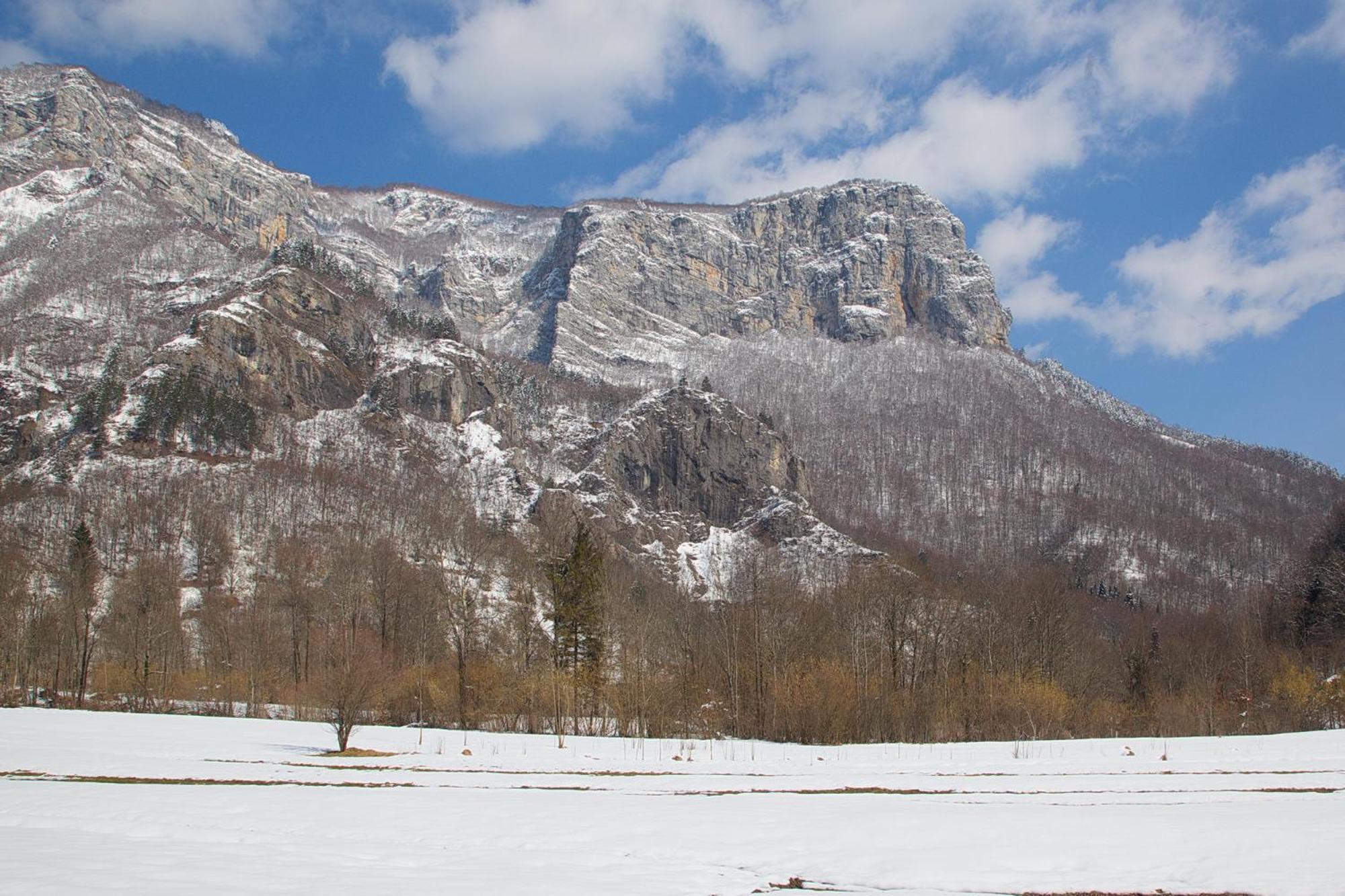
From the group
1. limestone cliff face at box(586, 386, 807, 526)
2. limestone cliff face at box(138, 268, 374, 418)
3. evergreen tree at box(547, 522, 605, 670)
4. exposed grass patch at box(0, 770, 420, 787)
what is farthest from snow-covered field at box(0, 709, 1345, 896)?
limestone cliff face at box(586, 386, 807, 526)

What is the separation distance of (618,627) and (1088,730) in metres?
31.2

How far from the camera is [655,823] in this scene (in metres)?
16.6

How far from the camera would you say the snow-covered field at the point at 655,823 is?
1130cm

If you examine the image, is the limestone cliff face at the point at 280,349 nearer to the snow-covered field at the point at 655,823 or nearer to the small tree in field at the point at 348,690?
the small tree in field at the point at 348,690

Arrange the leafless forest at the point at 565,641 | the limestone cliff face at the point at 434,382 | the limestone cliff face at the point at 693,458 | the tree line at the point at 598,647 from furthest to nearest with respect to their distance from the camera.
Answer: the limestone cliff face at the point at 693,458 → the limestone cliff face at the point at 434,382 → the leafless forest at the point at 565,641 → the tree line at the point at 598,647

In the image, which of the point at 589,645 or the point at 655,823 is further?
the point at 589,645

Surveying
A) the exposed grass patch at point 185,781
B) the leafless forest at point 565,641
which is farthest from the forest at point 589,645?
the exposed grass patch at point 185,781

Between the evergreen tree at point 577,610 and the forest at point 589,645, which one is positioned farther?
the evergreen tree at point 577,610

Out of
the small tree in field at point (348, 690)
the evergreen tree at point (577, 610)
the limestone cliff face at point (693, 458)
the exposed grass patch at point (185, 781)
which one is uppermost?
the limestone cliff face at point (693, 458)

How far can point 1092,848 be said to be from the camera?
13.1 m

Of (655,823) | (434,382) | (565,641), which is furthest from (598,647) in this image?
(434,382)

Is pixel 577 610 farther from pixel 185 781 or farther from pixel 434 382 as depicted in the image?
pixel 434 382

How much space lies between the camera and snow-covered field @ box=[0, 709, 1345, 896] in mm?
11297

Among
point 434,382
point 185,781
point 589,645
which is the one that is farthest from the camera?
point 434,382
